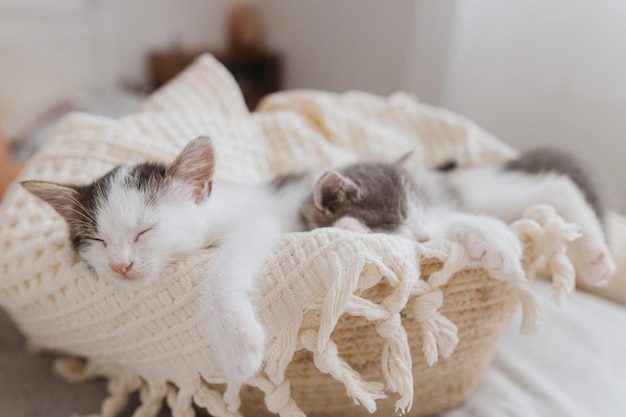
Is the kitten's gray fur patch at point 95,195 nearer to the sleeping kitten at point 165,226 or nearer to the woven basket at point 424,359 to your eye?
the sleeping kitten at point 165,226

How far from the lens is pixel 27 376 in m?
1.00

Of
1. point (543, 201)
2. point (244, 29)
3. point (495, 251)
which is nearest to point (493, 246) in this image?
point (495, 251)

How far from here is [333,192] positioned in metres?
0.92

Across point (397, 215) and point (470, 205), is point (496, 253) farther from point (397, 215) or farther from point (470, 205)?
point (470, 205)

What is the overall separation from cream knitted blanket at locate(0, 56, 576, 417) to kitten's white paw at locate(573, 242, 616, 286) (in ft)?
0.52

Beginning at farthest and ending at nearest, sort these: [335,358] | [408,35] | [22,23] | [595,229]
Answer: [22,23]
[408,35]
[595,229]
[335,358]

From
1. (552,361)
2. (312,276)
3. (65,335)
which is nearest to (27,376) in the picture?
(65,335)

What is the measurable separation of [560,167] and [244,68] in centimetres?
234

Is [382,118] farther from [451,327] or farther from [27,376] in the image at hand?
[27,376]

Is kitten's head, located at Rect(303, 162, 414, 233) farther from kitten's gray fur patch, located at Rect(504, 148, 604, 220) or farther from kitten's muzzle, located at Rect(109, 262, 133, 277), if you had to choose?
kitten's gray fur patch, located at Rect(504, 148, 604, 220)

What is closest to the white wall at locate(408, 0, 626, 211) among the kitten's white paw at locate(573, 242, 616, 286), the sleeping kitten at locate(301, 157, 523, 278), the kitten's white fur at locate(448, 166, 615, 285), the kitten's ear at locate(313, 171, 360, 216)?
the kitten's white fur at locate(448, 166, 615, 285)

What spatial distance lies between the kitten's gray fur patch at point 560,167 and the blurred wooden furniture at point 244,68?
216cm

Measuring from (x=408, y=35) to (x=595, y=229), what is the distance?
1625 millimetres

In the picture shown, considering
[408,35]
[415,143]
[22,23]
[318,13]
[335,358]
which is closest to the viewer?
[335,358]
